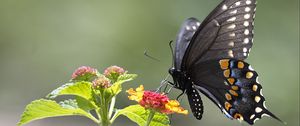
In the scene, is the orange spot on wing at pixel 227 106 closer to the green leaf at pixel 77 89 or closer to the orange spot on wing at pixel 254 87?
the orange spot on wing at pixel 254 87

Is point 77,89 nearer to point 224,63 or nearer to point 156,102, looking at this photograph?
point 156,102

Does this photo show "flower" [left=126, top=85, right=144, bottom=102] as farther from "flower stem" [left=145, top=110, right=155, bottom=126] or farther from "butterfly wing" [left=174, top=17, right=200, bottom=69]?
"butterfly wing" [left=174, top=17, right=200, bottom=69]

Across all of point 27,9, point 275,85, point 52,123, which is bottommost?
point 275,85

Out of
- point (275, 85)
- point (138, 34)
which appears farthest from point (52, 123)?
point (275, 85)

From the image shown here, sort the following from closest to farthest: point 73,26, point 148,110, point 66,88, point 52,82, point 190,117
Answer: point 66,88
point 148,110
point 190,117
point 52,82
point 73,26

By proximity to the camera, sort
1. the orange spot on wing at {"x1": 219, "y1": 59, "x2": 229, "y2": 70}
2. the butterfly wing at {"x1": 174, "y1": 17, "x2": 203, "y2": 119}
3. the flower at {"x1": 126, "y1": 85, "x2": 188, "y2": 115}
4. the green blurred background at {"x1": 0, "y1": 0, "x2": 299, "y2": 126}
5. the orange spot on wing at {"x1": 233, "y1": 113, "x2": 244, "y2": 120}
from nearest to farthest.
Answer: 1. the flower at {"x1": 126, "y1": 85, "x2": 188, "y2": 115}
2. the orange spot on wing at {"x1": 233, "y1": 113, "x2": 244, "y2": 120}
3. the orange spot on wing at {"x1": 219, "y1": 59, "x2": 229, "y2": 70}
4. the butterfly wing at {"x1": 174, "y1": 17, "x2": 203, "y2": 119}
5. the green blurred background at {"x1": 0, "y1": 0, "x2": 299, "y2": 126}

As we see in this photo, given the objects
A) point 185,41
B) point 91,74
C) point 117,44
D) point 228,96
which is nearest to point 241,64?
point 228,96

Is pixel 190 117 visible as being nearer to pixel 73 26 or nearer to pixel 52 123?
pixel 52 123

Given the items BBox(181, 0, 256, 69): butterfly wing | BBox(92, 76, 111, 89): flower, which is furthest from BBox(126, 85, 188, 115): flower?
BBox(181, 0, 256, 69): butterfly wing
